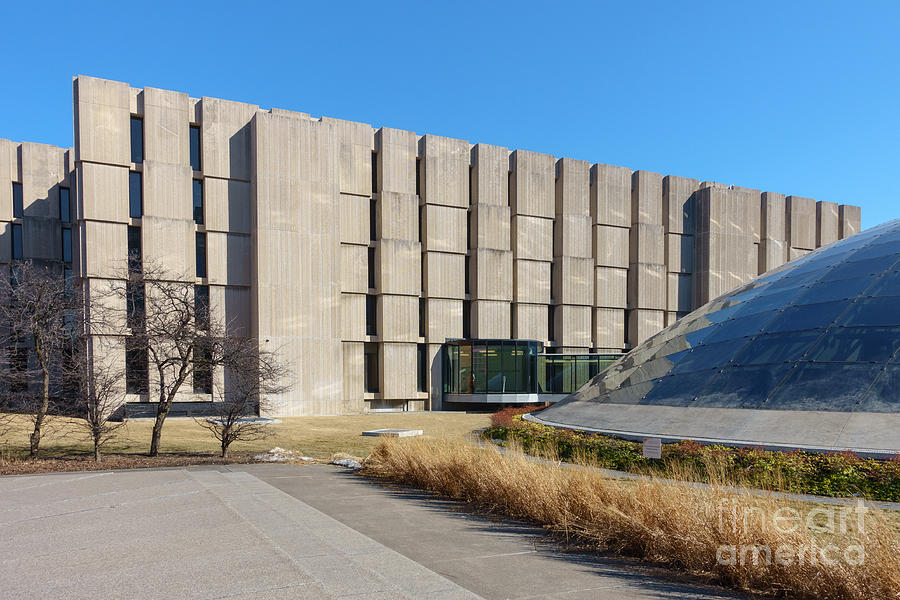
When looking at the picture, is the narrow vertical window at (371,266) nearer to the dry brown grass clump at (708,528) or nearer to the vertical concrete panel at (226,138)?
the vertical concrete panel at (226,138)

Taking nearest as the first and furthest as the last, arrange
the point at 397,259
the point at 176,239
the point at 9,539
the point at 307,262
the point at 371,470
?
the point at 9,539, the point at 371,470, the point at 176,239, the point at 307,262, the point at 397,259

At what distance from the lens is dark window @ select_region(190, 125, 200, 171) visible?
1566 inches

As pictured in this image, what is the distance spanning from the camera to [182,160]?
38.8m

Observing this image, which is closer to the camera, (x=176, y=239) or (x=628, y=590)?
(x=628, y=590)

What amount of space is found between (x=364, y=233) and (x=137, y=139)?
51.1 feet

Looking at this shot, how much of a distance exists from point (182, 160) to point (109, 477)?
30.2 metres

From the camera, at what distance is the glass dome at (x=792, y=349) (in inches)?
568

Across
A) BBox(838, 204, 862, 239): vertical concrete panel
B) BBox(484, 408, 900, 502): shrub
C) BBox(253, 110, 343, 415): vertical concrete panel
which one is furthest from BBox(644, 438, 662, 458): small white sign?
BBox(838, 204, 862, 239): vertical concrete panel

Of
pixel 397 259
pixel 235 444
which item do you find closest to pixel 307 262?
pixel 397 259

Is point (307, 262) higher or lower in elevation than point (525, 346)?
higher

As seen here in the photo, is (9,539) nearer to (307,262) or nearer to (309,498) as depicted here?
(309,498)

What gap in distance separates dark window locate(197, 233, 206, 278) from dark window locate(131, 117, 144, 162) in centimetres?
593

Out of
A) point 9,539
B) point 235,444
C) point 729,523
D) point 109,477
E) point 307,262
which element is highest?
point 307,262

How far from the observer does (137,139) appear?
Result: 3831 centimetres
